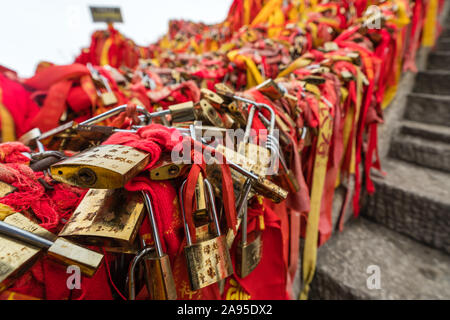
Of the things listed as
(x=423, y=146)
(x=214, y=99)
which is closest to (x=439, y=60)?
(x=423, y=146)

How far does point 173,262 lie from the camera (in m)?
0.47

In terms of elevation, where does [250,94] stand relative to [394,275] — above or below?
above

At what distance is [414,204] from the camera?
1275mm

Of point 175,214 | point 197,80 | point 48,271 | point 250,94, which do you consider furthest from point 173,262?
point 197,80

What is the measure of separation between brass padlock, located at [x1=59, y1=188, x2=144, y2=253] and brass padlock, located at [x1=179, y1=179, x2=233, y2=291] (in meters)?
0.09

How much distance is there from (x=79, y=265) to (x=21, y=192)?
0.21 m

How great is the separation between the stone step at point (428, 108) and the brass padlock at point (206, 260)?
2181mm

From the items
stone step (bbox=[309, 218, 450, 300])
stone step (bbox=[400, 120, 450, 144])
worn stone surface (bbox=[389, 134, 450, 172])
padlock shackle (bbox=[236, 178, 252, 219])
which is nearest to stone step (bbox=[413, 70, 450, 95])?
stone step (bbox=[400, 120, 450, 144])

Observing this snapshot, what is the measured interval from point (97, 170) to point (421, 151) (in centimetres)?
203

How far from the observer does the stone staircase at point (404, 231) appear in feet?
3.47

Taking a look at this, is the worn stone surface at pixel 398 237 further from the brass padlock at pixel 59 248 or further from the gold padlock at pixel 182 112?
the brass padlock at pixel 59 248

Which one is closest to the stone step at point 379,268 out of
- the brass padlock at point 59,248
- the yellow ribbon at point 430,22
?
the brass padlock at point 59,248

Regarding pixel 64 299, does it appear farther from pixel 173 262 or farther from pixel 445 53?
pixel 445 53

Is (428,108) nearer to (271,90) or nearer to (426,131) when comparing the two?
(426,131)
